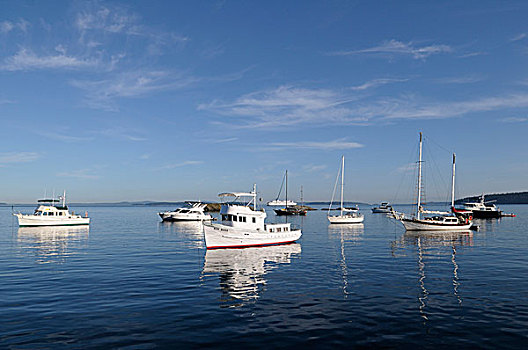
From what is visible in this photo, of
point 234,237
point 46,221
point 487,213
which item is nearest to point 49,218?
point 46,221

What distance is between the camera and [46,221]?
251ft

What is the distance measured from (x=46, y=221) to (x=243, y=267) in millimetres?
65047

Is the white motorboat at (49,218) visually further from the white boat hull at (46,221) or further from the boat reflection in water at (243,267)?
the boat reflection in water at (243,267)

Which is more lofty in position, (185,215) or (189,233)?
(185,215)

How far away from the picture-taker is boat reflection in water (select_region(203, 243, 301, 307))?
22.0 meters

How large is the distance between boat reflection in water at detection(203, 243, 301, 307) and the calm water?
115mm

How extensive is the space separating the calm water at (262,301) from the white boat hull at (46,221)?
4284 centimetres

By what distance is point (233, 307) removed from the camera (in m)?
19.0

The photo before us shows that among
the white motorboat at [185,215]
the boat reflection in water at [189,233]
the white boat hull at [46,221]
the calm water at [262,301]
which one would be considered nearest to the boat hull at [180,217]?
the white motorboat at [185,215]

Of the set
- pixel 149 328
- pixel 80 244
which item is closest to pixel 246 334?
pixel 149 328

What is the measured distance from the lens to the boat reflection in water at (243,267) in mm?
21969

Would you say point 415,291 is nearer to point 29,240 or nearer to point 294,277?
point 294,277

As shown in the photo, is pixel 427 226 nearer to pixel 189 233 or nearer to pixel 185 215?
pixel 189 233

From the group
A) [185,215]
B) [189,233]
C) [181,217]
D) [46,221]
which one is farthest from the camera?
[185,215]
